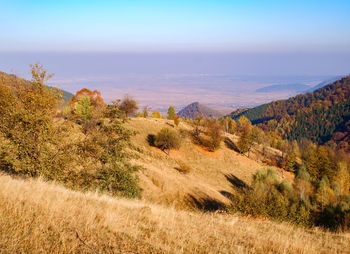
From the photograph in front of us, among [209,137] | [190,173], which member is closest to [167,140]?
[190,173]

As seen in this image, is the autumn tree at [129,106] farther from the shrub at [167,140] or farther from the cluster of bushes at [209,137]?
the cluster of bushes at [209,137]

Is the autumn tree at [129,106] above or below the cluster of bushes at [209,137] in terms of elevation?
above

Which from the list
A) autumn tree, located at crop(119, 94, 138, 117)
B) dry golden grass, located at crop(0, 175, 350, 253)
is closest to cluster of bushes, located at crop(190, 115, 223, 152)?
autumn tree, located at crop(119, 94, 138, 117)

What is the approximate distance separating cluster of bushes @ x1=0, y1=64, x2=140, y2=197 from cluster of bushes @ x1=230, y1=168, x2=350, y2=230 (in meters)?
9.90

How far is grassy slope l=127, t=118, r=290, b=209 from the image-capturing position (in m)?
24.3

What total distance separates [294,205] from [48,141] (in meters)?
24.0

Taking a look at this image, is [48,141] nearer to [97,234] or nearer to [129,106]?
[97,234]

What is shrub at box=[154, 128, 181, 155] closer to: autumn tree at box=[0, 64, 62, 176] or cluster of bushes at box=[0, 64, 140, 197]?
cluster of bushes at box=[0, 64, 140, 197]

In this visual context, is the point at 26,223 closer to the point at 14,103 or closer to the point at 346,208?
the point at 14,103

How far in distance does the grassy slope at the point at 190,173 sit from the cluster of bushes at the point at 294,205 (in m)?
5.06

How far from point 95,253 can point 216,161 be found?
43321 mm

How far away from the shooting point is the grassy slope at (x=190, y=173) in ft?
79.8

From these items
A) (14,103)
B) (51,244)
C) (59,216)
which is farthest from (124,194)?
(51,244)

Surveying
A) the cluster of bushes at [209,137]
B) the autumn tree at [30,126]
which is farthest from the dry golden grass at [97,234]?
the cluster of bushes at [209,137]
